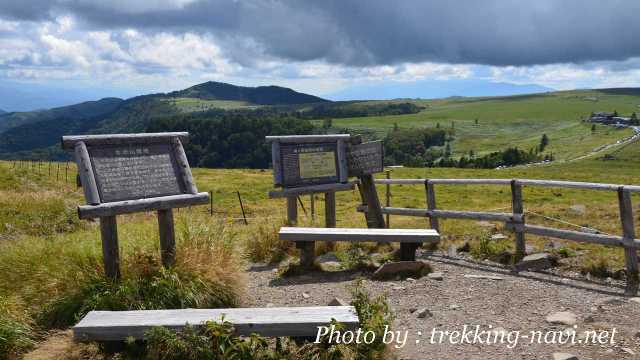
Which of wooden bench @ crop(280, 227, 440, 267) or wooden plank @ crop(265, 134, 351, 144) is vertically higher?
wooden plank @ crop(265, 134, 351, 144)

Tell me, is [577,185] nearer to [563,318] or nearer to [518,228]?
[518,228]

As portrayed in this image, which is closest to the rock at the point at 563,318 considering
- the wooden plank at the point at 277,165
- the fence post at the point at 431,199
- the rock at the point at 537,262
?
the rock at the point at 537,262

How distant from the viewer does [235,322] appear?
547 cm

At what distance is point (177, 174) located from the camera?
7957 mm

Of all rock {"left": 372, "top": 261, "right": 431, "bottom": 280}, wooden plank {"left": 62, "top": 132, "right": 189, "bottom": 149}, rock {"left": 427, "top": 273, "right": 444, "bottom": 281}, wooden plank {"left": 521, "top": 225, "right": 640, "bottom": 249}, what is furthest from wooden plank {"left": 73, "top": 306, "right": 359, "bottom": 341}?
wooden plank {"left": 521, "top": 225, "right": 640, "bottom": 249}

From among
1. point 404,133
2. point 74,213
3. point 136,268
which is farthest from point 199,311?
point 404,133

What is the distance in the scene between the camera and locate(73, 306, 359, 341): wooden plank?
5.43m

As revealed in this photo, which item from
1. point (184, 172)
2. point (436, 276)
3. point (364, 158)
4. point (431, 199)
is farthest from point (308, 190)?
point (184, 172)

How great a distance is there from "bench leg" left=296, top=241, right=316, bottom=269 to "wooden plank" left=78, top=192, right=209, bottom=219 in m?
2.27

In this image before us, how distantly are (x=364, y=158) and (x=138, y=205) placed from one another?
19.2 feet

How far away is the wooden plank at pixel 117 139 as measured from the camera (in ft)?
23.3

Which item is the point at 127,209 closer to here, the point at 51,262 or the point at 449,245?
the point at 51,262

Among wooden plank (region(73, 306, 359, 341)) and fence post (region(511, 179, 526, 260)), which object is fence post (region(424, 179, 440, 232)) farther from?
wooden plank (region(73, 306, 359, 341))

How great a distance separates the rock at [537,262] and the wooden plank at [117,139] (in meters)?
6.03
